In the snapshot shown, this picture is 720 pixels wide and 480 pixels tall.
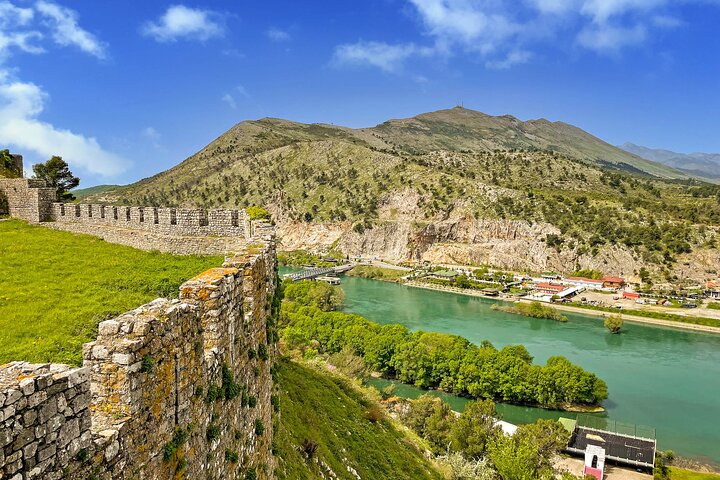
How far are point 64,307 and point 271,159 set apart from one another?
591 ft

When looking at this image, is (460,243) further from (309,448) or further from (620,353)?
(309,448)

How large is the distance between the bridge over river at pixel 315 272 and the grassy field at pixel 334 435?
6358 centimetres

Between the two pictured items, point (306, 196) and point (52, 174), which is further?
point (306, 196)

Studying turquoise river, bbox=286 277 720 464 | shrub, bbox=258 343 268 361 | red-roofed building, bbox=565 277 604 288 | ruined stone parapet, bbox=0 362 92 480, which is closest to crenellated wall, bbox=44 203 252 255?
shrub, bbox=258 343 268 361

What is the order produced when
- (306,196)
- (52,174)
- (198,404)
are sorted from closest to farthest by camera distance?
(198,404), (52,174), (306,196)

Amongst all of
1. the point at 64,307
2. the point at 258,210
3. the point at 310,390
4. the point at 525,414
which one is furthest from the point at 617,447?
the point at 64,307

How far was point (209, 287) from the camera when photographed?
17.3 ft

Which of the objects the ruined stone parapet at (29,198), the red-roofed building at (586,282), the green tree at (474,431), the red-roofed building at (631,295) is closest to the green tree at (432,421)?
the green tree at (474,431)

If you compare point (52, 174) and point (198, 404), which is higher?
point (52, 174)

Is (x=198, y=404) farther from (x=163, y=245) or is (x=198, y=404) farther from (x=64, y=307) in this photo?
(x=163, y=245)

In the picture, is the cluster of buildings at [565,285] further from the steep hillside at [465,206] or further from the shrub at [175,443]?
the shrub at [175,443]

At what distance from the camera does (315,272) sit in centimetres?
9869

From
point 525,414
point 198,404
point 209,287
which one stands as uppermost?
point 209,287

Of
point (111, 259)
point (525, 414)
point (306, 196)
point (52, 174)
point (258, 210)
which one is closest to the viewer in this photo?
point (111, 259)
